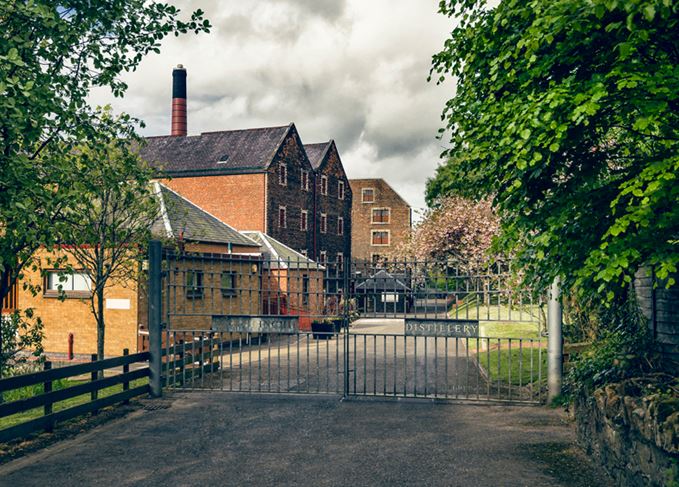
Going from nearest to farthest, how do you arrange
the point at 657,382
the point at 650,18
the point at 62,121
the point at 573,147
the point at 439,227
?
the point at 650,18
the point at 573,147
the point at 657,382
the point at 62,121
the point at 439,227

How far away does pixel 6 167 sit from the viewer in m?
7.37

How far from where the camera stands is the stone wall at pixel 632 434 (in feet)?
17.8

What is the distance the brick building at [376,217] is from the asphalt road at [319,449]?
48.5 m

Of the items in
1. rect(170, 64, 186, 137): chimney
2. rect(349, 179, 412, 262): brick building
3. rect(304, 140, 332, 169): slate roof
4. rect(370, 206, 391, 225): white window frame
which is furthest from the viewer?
rect(370, 206, 391, 225): white window frame

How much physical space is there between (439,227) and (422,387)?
27.1 m

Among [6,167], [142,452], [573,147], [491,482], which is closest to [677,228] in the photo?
[573,147]

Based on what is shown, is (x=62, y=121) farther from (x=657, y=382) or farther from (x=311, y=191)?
(x=311, y=191)

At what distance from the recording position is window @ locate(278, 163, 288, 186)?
3762 cm

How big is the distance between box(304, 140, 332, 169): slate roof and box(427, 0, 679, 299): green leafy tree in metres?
36.9

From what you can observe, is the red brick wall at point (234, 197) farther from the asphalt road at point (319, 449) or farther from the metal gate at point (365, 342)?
the asphalt road at point (319, 449)

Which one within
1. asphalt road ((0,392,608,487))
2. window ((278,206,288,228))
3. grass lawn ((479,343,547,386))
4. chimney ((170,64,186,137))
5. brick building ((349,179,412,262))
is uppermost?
chimney ((170,64,186,137))

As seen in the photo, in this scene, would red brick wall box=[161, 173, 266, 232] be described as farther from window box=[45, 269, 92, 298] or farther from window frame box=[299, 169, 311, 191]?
window box=[45, 269, 92, 298]

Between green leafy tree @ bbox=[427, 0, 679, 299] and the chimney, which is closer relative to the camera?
green leafy tree @ bbox=[427, 0, 679, 299]

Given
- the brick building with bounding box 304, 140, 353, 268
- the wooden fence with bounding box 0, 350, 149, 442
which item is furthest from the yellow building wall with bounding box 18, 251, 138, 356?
the brick building with bounding box 304, 140, 353, 268
